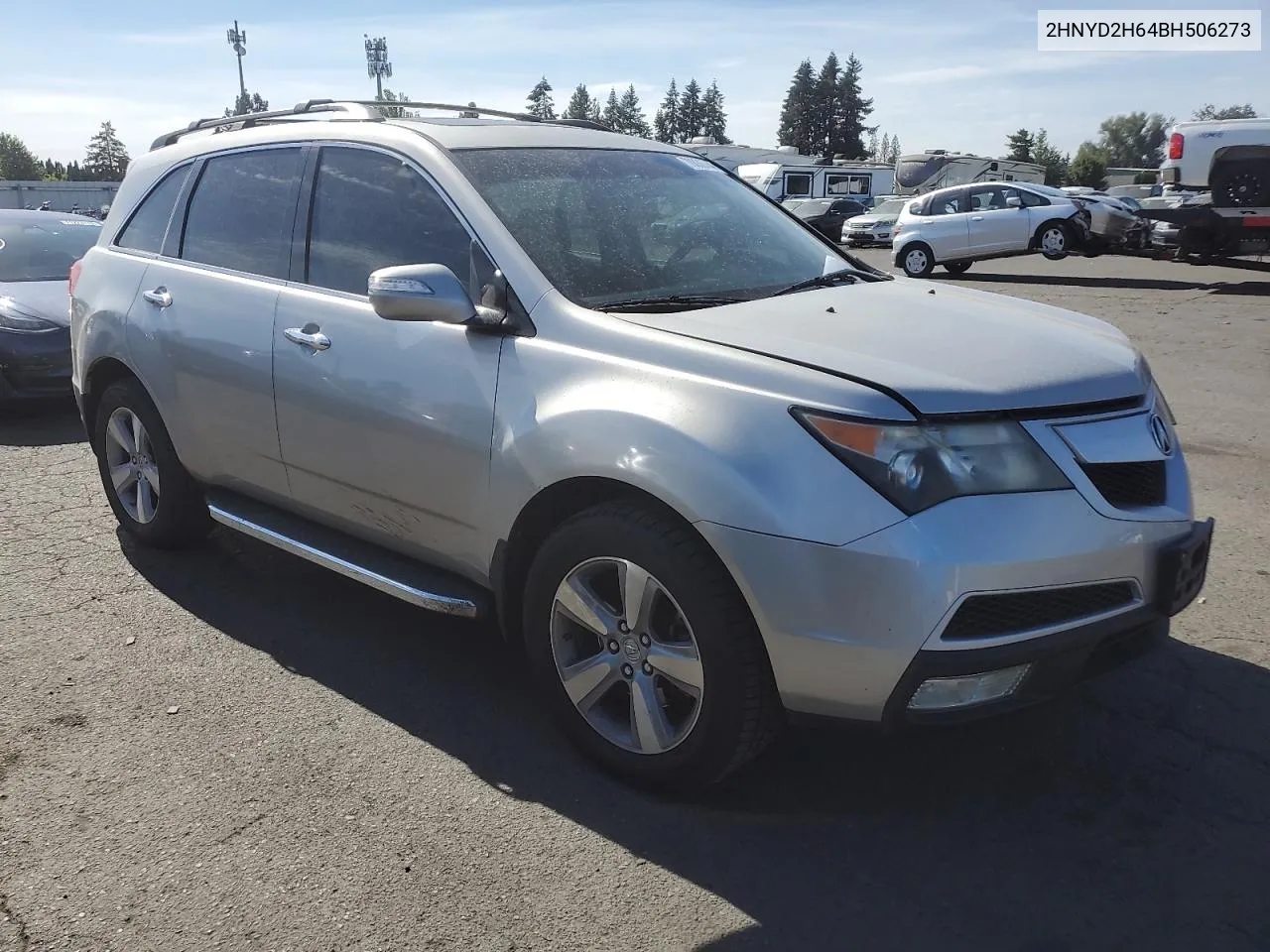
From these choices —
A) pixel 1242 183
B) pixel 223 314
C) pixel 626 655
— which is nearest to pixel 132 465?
pixel 223 314

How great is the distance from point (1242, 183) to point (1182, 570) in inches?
688

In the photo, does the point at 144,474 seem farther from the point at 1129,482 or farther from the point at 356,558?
the point at 1129,482

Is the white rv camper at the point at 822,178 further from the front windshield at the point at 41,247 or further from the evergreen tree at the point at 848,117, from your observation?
the evergreen tree at the point at 848,117

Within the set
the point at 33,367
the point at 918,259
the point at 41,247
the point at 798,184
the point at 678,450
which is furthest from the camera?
the point at 798,184

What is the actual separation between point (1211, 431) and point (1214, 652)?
12.5 ft

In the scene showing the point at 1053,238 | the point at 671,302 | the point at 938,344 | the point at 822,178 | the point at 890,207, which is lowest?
the point at 938,344

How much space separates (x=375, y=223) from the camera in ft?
12.3

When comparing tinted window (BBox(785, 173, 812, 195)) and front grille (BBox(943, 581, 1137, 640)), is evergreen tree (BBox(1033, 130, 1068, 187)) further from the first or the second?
front grille (BBox(943, 581, 1137, 640))

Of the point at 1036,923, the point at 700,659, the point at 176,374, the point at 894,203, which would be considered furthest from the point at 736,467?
the point at 894,203

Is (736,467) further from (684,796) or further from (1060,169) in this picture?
(1060,169)

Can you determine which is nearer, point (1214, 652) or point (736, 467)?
point (736, 467)

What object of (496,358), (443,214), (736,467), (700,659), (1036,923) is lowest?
(1036,923)

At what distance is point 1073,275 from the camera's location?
65.0 ft

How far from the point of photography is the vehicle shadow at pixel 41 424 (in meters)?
7.59
